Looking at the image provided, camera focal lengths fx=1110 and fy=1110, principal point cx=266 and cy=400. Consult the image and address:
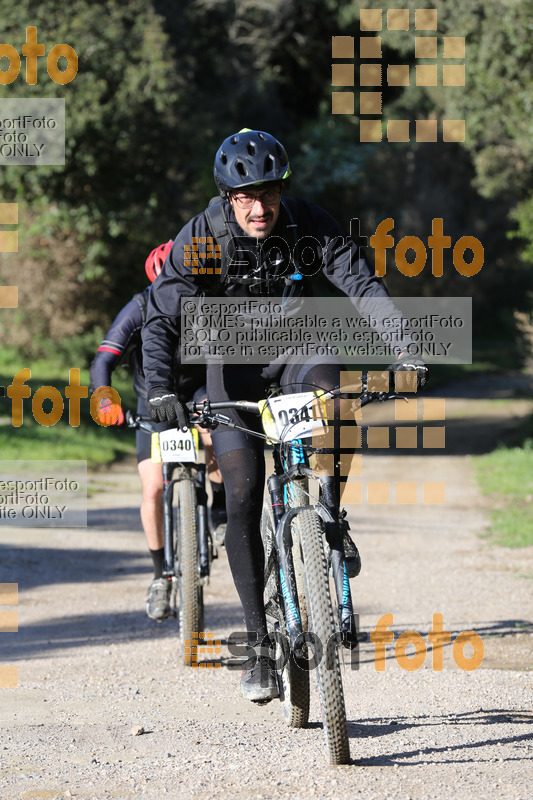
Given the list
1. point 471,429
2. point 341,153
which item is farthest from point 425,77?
point 471,429

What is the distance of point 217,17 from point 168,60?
7.88 meters

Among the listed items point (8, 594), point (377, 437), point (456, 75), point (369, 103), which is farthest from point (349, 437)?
point (369, 103)

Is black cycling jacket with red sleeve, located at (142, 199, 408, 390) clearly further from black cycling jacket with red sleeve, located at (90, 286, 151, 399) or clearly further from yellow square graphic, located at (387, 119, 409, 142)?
yellow square graphic, located at (387, 119, 409, 142)

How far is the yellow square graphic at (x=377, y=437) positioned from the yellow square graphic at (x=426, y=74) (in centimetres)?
952

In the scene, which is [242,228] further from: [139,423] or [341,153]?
[341,153]

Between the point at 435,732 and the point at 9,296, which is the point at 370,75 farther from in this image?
the point at 435,732

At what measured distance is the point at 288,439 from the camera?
14.0ft

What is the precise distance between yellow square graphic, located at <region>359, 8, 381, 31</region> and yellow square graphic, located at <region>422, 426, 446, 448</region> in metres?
9.48

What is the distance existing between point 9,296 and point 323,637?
19378mm

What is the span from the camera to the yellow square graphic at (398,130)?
112 ft

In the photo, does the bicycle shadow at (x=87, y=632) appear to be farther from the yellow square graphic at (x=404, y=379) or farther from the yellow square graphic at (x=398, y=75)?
the yellow square graphic at (x=398, y=75)

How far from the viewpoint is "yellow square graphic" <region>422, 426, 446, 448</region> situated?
20317mm

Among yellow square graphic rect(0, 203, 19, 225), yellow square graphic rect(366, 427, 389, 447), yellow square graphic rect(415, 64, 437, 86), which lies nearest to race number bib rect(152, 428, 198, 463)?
yellow square graphic rect(366, 427, 389, 447)

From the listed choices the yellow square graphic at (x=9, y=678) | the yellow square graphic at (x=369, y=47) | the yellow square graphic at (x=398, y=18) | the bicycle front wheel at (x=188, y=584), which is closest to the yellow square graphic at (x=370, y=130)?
the yellow square graphic at (x=369, y=47)
